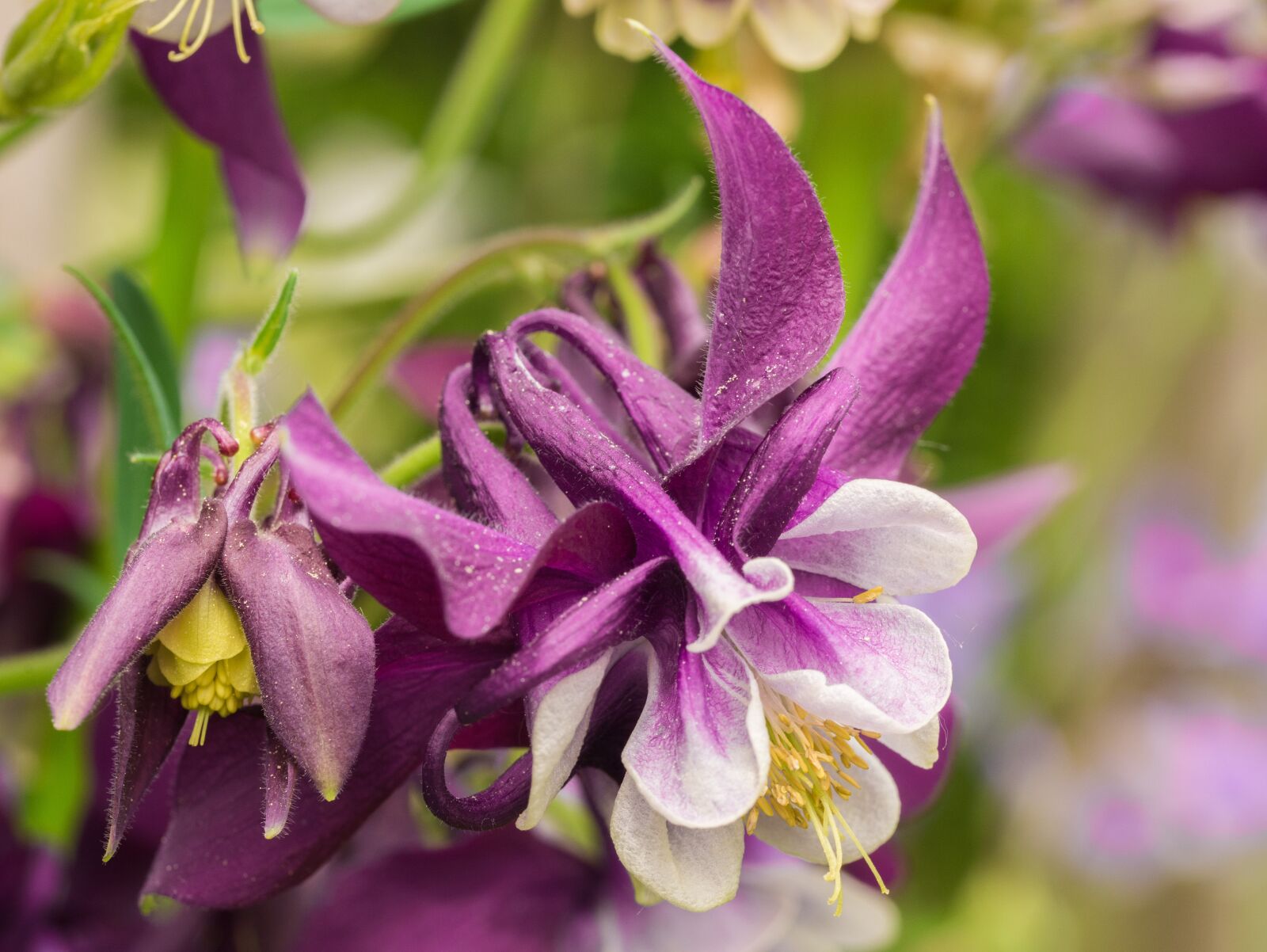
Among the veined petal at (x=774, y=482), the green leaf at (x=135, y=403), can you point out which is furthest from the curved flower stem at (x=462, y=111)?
the veined petal at (x=774, y=482)

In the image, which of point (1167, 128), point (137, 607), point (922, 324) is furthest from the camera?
point (1167, 128)

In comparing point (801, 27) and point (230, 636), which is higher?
point (801, 27)

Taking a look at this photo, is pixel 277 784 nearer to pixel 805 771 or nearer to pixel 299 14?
pixel 805 771

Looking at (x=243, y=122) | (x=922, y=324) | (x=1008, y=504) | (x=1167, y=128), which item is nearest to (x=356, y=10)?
(x=243, y=122)

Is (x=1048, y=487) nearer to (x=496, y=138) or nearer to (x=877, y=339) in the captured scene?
(x=877, y=339)

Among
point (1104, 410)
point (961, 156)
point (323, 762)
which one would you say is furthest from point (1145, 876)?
point (323, 762)

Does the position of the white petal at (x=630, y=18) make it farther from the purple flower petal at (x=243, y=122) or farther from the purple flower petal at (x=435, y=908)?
the purple flower petal at (x=435, y=908)
